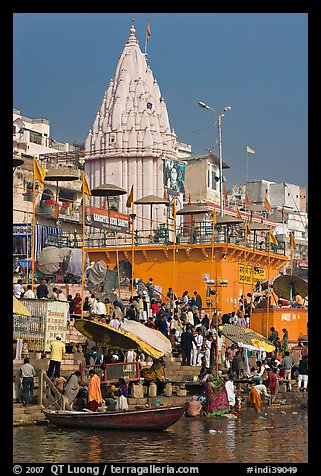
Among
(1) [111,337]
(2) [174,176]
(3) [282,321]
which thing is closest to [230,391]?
(1) [111,337]

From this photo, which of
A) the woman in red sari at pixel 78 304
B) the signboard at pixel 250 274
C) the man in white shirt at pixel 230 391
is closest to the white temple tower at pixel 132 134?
the signboard at pixel 250 274

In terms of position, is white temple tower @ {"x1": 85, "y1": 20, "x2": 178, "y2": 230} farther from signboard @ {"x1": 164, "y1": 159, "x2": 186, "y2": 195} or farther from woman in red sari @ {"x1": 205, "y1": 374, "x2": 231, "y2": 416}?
woman in red sari @ {"x1": 205, "y1": 374, "x2": 231, "y2": 416}

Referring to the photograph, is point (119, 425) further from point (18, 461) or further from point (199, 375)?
point (199, 375)

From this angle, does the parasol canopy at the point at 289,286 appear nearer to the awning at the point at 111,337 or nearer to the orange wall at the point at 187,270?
the orange wall at the point at 187,270

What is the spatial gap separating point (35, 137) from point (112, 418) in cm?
4059

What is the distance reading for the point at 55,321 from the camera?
70.8 feet

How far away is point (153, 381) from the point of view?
21.8 meters

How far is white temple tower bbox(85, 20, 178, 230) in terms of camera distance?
4941 cm

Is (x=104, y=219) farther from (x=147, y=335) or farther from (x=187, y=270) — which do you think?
(x=147, y=335)

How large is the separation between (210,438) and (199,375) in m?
5.34

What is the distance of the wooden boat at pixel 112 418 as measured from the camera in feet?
58.6

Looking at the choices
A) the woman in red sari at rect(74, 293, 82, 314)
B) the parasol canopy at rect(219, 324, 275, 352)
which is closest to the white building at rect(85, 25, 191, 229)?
the parasol canopy at rect(219, 324, 275, 352)
